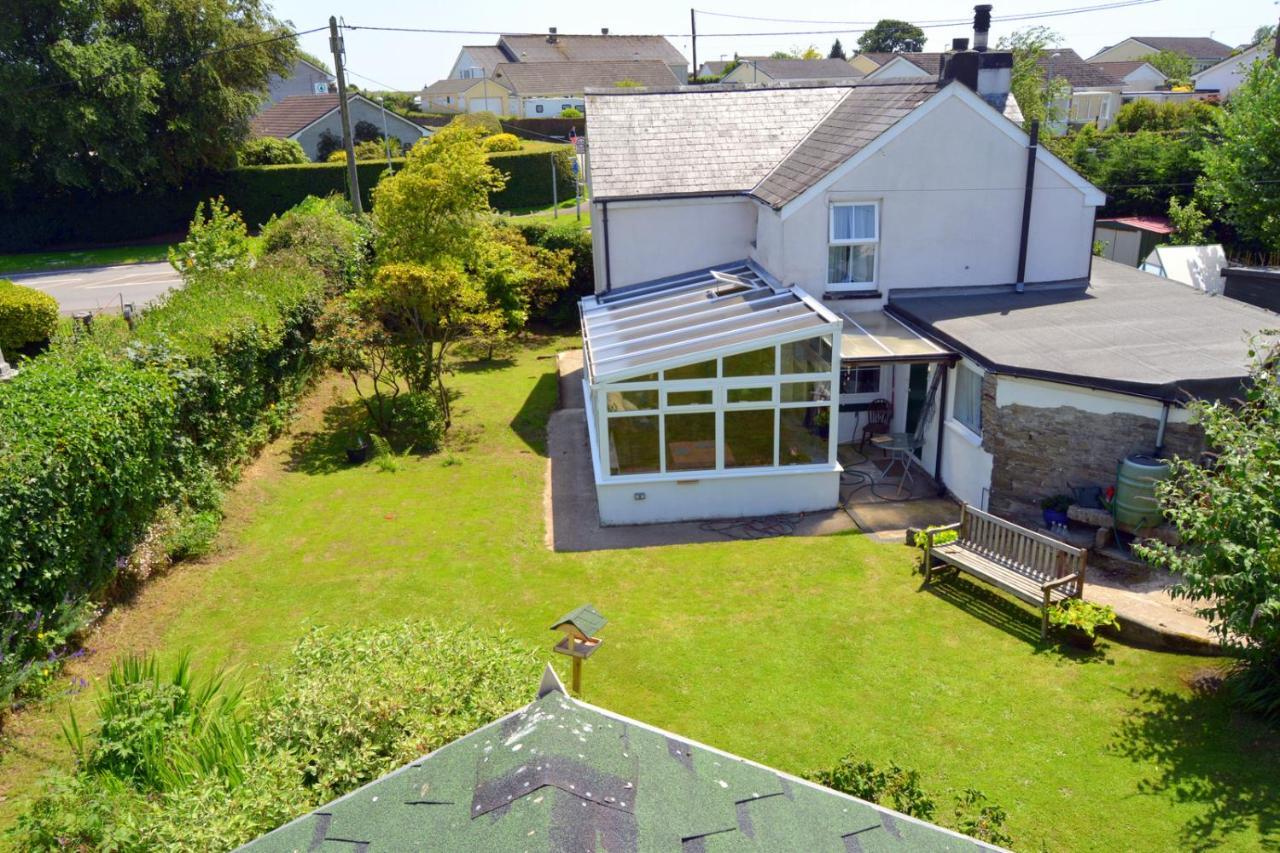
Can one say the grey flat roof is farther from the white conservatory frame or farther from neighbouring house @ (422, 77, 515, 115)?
neighbouring house @ (422, 77, 515, 115)

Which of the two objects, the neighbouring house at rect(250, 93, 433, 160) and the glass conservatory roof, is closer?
the glass conservatory roof

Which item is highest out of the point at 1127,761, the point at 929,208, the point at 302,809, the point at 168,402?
the point at 929,208

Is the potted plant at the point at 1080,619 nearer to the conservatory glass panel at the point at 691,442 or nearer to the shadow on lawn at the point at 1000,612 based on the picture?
the shadow on lawn at the point at 1000,612

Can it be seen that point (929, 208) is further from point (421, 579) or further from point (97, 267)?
point (97, 267)

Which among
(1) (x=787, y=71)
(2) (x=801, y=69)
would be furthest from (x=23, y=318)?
(2) (x=801, y=69)

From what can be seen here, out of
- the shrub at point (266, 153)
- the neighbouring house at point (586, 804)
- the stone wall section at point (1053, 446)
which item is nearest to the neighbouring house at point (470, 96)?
the shrub at point (266, 153)

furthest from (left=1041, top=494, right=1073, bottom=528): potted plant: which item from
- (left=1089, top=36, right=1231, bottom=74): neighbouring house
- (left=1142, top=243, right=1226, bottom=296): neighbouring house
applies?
(left=1089, top=36, right=1231, bottom=74): neighbouring house

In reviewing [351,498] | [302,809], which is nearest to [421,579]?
[351,498]
